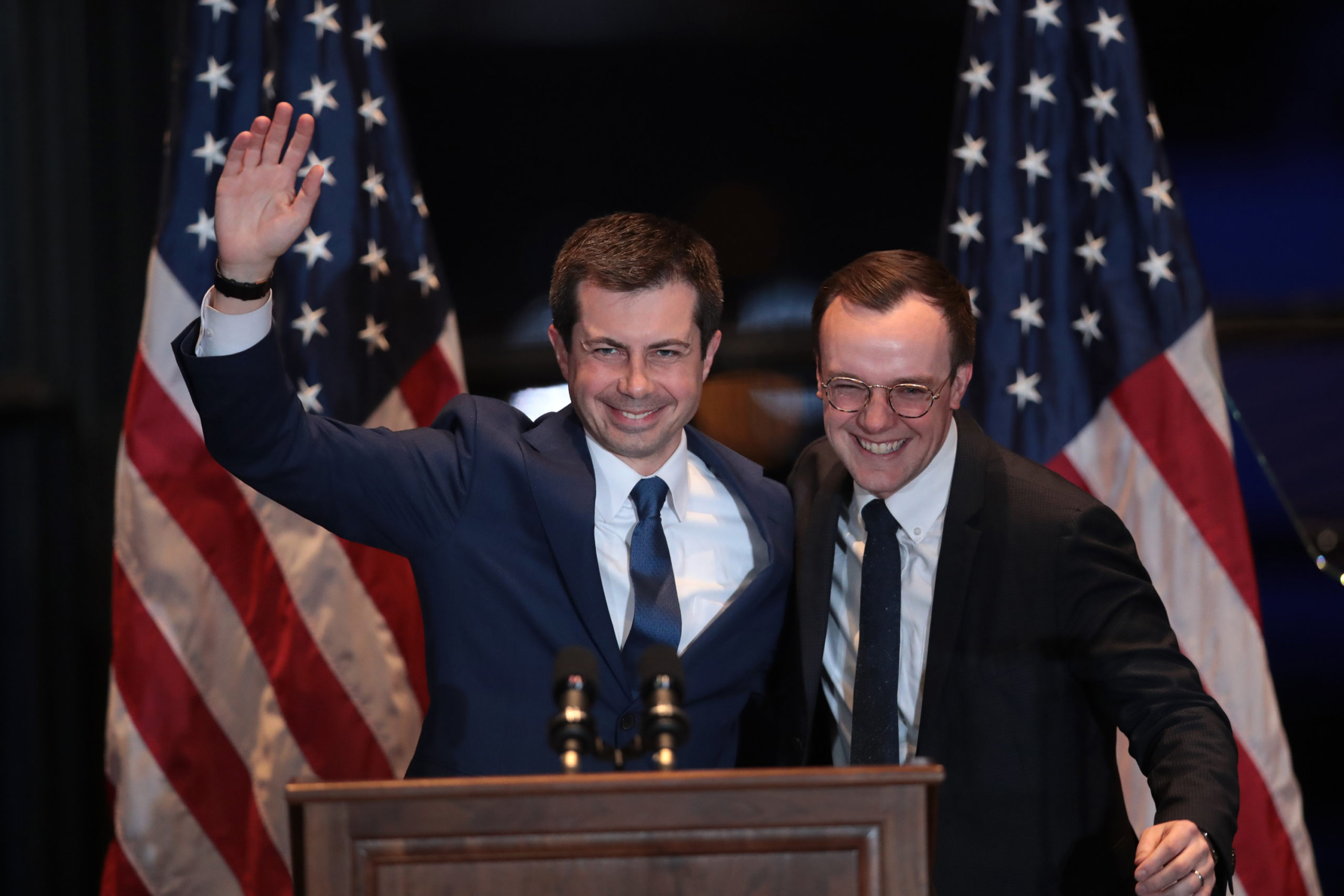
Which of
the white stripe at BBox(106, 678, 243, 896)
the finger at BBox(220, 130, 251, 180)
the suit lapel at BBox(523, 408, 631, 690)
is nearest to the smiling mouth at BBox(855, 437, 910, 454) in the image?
the suit lapel at BBox(523, 408, 631, 690)

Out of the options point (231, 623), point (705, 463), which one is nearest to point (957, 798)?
point (705, 463)

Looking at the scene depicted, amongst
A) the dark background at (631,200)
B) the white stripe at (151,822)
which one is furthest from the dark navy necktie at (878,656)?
the white stripe at (151,822)

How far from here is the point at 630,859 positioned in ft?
4.50

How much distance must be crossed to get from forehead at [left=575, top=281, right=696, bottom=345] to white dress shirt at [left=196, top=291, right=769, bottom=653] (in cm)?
22

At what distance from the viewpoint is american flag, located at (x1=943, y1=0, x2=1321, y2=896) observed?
3.15 m

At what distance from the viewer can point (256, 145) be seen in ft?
6.41

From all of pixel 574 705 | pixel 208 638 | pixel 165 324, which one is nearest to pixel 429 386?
pixel 165 324

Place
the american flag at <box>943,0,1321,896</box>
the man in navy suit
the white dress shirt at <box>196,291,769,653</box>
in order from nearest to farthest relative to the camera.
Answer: the man in navy suit, the white dress shirt at <box>196,291,769,653</box>, the american flag at <box>943,0,1321,896</box>

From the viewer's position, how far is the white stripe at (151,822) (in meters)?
3.04

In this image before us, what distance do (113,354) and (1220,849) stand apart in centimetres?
307

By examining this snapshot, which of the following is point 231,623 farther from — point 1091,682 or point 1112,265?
point 1112,265

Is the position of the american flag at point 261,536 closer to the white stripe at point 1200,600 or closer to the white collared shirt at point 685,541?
the white collared shirt at point 685,541

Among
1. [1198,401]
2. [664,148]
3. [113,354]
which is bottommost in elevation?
[1198,401]

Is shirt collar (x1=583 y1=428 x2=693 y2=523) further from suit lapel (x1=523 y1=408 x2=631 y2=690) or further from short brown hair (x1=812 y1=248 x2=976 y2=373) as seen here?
short brown hair (x1=812 y1=248 x2=976 y2=373)
